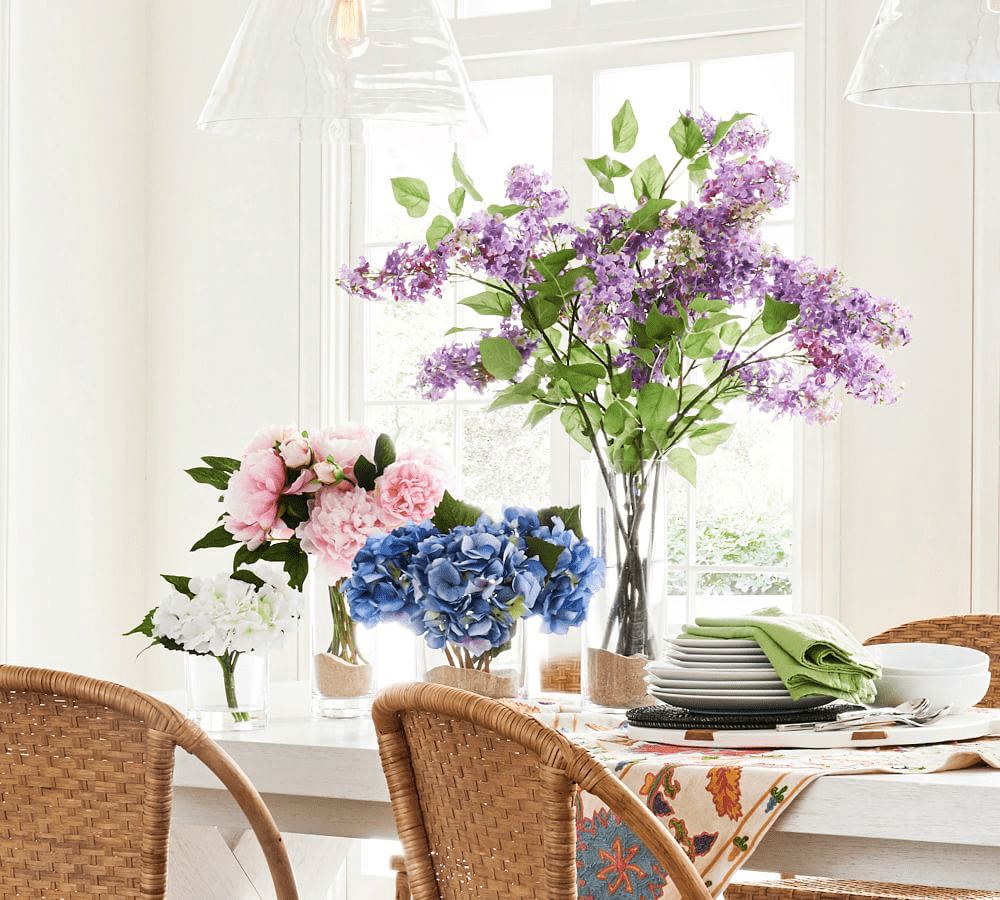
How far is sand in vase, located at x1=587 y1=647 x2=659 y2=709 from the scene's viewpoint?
68.0 inches

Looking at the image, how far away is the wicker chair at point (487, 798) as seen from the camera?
1.10 m

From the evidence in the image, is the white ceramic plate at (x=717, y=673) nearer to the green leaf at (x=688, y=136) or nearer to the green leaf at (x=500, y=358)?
the green leaf at (x=500, y=358)

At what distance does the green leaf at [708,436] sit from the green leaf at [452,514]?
12.8 inches

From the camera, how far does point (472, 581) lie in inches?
63.4

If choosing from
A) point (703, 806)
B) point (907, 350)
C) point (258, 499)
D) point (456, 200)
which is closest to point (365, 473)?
point (258, 499)

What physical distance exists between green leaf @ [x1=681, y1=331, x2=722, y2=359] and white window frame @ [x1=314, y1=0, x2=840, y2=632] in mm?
1438

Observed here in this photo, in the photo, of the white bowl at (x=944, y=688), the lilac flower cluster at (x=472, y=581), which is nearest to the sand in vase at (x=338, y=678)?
the lilac flower cluster at (x=472, y=581)

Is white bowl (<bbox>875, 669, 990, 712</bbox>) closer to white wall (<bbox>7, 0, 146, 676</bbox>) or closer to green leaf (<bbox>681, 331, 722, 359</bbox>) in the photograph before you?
green leaf (<bbox>681, 331, 722, 359</bbox>)

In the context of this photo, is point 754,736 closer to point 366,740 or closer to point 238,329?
point 366,740

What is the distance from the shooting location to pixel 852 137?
3162 millimetres

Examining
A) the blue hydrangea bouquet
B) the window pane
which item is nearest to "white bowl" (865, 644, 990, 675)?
the blue hydrangea bouquet

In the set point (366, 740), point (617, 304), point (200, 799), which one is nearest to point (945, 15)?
point (617, 304)

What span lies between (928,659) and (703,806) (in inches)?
22.5

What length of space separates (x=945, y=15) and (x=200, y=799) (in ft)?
4.27
